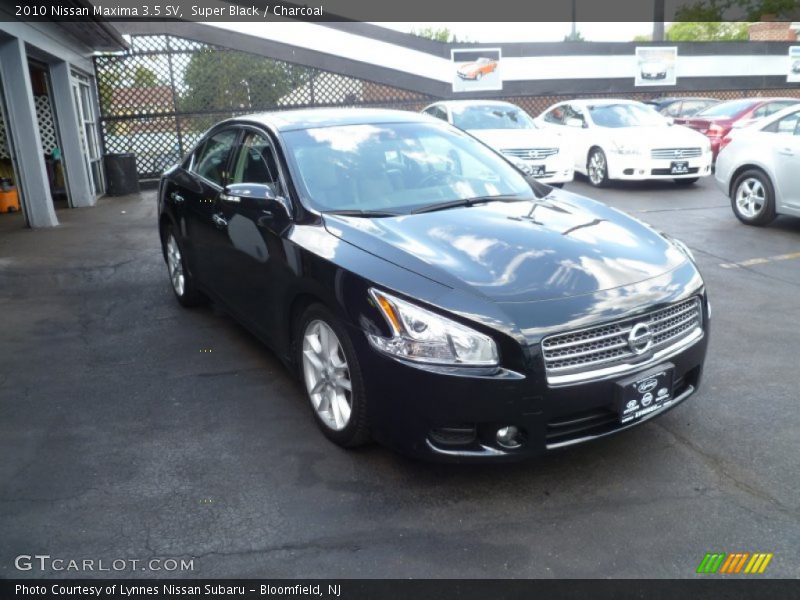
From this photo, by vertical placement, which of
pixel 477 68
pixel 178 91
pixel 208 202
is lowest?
pixel 208 202

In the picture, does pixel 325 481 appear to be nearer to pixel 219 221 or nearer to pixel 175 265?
pixel 219 221

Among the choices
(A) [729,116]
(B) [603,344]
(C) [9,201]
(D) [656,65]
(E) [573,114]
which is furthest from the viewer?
(D) [656,65]

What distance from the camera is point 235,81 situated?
17.2 m

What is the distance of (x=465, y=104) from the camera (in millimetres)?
12633

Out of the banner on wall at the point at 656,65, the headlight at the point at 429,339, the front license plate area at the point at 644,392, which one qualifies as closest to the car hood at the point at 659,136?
the front license plate area at the point at 644,392

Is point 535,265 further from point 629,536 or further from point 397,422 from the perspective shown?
point 629,536

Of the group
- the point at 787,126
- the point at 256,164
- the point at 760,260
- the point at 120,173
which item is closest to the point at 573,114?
the point at 787,126

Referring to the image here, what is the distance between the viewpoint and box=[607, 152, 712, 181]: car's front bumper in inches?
463

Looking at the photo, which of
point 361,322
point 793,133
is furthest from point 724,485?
point 793,133

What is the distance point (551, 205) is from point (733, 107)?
12.3 meters

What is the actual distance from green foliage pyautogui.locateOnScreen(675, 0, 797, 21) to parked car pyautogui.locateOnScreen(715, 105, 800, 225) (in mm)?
32165

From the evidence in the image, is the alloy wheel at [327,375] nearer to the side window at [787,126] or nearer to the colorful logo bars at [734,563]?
the colorful logo bars at [734,563]

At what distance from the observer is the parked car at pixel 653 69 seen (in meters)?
21.5

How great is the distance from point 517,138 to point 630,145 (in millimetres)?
1981
